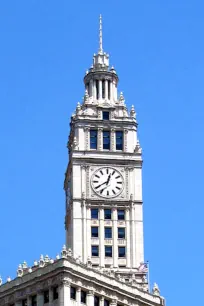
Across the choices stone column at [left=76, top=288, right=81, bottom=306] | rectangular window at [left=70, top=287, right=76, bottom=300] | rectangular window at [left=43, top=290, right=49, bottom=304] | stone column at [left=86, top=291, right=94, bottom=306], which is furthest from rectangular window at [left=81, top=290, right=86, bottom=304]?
rectangular window at [left=43, top=290, right=49, bottom=304]

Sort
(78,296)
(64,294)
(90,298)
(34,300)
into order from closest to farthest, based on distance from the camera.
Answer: (64,294)
(78,296)
(90,298)
(34,300)

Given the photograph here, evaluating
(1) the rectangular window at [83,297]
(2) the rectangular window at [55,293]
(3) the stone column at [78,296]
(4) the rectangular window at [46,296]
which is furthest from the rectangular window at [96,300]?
(4) the rectangular window at [46,296]

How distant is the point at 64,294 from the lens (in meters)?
168

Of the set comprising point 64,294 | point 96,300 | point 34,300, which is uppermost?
point 96,300

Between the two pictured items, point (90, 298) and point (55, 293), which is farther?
point (90, 298)

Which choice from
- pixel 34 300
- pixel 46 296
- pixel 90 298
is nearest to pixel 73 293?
pixel 90 298

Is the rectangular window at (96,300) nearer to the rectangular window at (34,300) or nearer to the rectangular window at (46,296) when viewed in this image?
the rectangular window at (46,296)

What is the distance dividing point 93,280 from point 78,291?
3.27 metres

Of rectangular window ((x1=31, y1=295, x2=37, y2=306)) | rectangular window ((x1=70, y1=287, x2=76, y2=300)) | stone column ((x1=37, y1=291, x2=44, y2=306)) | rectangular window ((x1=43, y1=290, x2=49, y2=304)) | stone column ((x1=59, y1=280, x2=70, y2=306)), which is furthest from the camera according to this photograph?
rectangular window ((x1=31, y1=295, x2=37, y2=306))

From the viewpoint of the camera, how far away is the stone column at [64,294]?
16775 centimetres

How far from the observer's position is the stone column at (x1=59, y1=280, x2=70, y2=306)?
167750mm

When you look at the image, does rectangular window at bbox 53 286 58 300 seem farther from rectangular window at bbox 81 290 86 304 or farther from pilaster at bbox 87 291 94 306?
pilaster at bbox 87 291 94 306

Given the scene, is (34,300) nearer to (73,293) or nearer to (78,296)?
(73,293)

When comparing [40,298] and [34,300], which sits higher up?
[34,300]
